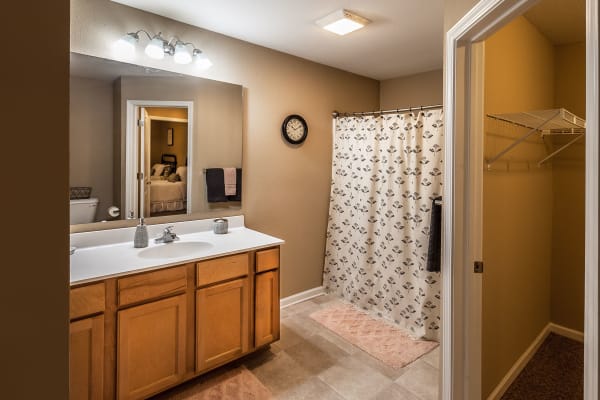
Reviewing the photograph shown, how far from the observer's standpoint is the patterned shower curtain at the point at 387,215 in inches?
103

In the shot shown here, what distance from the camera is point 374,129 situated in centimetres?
300

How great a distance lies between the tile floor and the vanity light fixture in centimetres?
217

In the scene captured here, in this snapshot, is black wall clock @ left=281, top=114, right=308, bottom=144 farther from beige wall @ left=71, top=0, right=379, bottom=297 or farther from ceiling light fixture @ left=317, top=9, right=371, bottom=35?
ceiling light fixture @ left=317, top=9, right=371, bottom=35

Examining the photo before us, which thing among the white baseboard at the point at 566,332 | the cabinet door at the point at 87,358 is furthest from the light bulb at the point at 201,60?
the white baseboard at the point at 566,332

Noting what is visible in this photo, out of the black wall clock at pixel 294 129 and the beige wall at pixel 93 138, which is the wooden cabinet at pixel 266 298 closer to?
the beige wall at pixel 93 138

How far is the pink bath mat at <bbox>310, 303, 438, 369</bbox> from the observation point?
2387 millimetres

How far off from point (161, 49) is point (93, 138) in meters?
0.75

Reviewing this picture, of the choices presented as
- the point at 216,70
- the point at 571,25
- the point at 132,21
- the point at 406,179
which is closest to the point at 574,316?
the point at 406,179

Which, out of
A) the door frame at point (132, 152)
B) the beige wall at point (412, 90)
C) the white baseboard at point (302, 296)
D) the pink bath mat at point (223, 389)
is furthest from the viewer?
the beige wall at point (412, 90)

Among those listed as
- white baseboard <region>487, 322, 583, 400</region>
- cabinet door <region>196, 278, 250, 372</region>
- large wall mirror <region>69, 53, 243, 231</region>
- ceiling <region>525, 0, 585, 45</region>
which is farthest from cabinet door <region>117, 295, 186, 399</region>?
ceiling <region>525, 0, 585, 45</region>

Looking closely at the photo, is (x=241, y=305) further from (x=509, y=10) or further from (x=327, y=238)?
(x=509, y=10)

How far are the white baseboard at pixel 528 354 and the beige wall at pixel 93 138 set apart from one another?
2.65 meters

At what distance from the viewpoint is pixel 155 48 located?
7.13 feet

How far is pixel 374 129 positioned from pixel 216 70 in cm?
148
